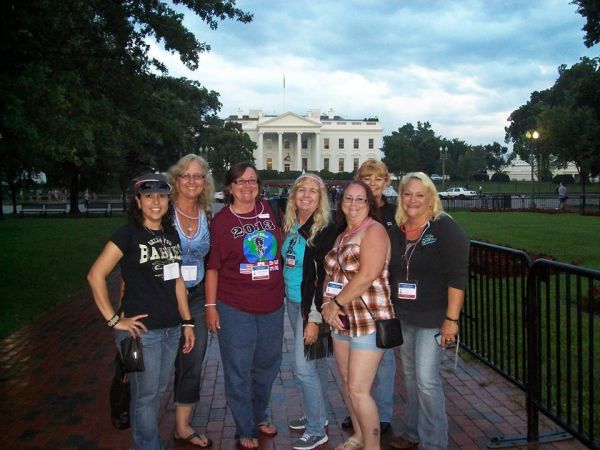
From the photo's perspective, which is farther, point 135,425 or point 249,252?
point 249,252

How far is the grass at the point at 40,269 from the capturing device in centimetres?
849

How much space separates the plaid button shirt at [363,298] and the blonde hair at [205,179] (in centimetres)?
104

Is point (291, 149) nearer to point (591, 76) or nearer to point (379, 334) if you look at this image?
point (591, 76)

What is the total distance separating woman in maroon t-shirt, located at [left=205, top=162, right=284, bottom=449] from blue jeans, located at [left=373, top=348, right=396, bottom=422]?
789 millimetres

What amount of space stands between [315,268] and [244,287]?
0.47 m

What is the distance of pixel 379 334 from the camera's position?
3.34 meters

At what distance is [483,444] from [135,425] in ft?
7.51

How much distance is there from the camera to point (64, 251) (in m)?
15.2

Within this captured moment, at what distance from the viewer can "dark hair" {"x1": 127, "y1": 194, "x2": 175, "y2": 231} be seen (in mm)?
3303

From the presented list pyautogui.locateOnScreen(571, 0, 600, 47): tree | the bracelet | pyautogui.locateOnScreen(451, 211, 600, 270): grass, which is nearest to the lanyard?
the bracelet

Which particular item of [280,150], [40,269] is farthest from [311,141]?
[40,269]

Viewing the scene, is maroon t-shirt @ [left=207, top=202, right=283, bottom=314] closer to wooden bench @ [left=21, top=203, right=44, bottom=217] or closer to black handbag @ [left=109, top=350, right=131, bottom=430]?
black handbag @ [left=109, top=350, right=131, bottom=430]

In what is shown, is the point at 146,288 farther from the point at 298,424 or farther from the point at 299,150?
the point at 299,150

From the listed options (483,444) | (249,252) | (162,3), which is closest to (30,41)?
(162,3)
